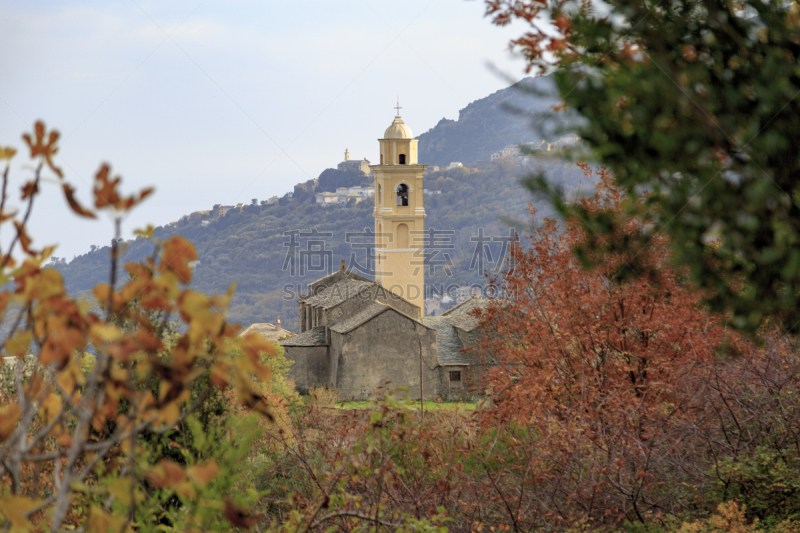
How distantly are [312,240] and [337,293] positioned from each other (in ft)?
112

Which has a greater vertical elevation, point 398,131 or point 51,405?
point 398,131

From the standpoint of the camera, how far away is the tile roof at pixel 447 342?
3378 centimetres

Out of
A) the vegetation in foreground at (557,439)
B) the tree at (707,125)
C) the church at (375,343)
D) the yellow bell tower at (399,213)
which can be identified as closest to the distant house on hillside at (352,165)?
the yellow bell tower at (399,213)

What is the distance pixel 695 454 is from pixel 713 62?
7002 mm

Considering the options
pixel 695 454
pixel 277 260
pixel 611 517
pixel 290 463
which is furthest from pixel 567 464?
pixel 277 260

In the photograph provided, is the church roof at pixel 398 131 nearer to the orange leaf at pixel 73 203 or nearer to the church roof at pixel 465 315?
the church roof at pixel 465 315

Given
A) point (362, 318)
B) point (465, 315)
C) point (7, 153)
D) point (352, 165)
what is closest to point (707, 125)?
point (7, 153)

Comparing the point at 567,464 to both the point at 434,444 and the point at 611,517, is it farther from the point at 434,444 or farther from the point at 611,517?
the point at 434,444

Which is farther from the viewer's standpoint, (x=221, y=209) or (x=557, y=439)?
(x=221, y=209)

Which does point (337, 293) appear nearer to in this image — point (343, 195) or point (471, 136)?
point (343, 195)

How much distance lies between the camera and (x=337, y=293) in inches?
1522

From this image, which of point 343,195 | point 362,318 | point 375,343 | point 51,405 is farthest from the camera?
point 343,195

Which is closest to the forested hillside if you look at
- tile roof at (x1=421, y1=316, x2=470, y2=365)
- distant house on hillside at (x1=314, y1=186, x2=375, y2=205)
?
distant house on hillside at (x1=314, y1=186, x2=375, y2=205)

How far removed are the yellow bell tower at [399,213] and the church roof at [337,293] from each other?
11.8 meters
